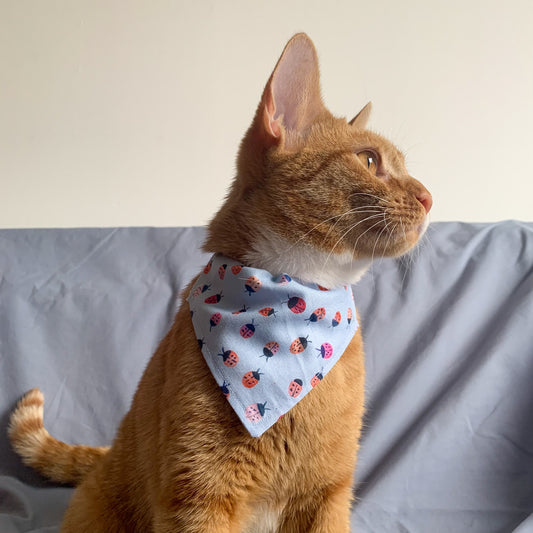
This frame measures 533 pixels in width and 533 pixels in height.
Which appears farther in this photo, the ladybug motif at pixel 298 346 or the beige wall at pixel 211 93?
the beige wall at pixel 211 93

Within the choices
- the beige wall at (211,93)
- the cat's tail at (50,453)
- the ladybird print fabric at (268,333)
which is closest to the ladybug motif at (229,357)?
the ladybird print fabric at (268,333)

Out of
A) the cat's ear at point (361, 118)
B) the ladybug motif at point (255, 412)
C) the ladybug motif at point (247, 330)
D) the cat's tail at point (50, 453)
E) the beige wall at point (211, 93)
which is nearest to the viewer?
the ladybug motif at point (255, 412)

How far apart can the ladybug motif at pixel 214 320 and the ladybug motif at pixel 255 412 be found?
0.16m

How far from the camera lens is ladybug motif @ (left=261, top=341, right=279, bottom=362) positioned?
96cm

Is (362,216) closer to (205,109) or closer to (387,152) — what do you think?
(387,152)

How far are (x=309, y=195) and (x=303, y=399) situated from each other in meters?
0.36

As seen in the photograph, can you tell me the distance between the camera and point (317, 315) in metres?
0.97

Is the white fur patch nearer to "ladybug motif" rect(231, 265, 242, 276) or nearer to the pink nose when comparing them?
"ladybug motif" rect(231, 265, 242, 276)

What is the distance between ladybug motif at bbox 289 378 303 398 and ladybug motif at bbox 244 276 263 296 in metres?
0.18

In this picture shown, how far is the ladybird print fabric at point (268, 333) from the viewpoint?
91 centimetres

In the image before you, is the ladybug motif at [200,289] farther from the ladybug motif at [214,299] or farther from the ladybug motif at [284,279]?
the ladybug motif at [284,279]

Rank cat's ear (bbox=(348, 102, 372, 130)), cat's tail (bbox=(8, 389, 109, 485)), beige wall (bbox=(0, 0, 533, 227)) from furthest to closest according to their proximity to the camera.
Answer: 1. beige wall (bbox=(0, 0, 533, 227))
2. cat's tail (bbox=(8, 389, 109, 485))
3. cat's ear (bbox=(348, 102, 372, 130))

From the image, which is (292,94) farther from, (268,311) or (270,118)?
(268,311)

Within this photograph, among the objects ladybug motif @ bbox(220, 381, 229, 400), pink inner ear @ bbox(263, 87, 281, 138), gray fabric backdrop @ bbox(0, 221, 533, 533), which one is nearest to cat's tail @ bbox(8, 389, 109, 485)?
gray fabric backdrop @ bbox(0, 221, 533, 533)
